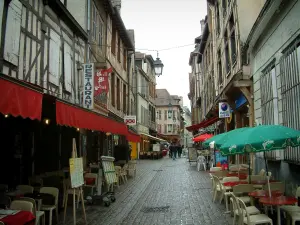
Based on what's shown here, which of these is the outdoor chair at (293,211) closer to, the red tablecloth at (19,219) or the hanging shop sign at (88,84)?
the red tablecloth at (19,219)

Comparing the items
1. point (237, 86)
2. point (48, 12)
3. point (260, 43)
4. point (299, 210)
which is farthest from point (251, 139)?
point (48, 12)

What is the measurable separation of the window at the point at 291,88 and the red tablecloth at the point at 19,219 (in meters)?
5.86

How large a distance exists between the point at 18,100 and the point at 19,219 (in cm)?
168

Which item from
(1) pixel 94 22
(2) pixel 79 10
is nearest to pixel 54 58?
(2) pixel 79 10

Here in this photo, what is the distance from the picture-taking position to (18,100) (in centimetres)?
468

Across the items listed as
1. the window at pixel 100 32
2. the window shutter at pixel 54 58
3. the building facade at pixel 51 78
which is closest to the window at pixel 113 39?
the building facade at pixel 51 78

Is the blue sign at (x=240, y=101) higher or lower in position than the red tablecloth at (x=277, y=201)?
higher

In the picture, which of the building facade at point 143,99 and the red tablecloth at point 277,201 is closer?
the red tablecloth at point 277,201

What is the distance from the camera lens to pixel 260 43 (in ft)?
36.0

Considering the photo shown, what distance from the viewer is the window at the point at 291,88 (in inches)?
291

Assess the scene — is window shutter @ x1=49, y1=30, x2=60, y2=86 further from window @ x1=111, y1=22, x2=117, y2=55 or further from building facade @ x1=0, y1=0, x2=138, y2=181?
window @ x1=111, y1=22, x2=117, y2=55

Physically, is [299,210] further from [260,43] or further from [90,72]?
[90,72]

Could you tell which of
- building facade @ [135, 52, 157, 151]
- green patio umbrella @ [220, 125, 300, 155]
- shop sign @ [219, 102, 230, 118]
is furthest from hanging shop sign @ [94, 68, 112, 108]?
building facade @ [135, 52, 157, 151]

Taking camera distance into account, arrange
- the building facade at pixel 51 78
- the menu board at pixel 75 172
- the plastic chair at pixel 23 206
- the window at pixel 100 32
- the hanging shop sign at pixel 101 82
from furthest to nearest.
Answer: the window at pixel 100 32, the hanging shop sign at pixel 101 82, the menu board at pixel 75 172, the building facade at pixel 51 78, the plastic chair at pixel 23 206
